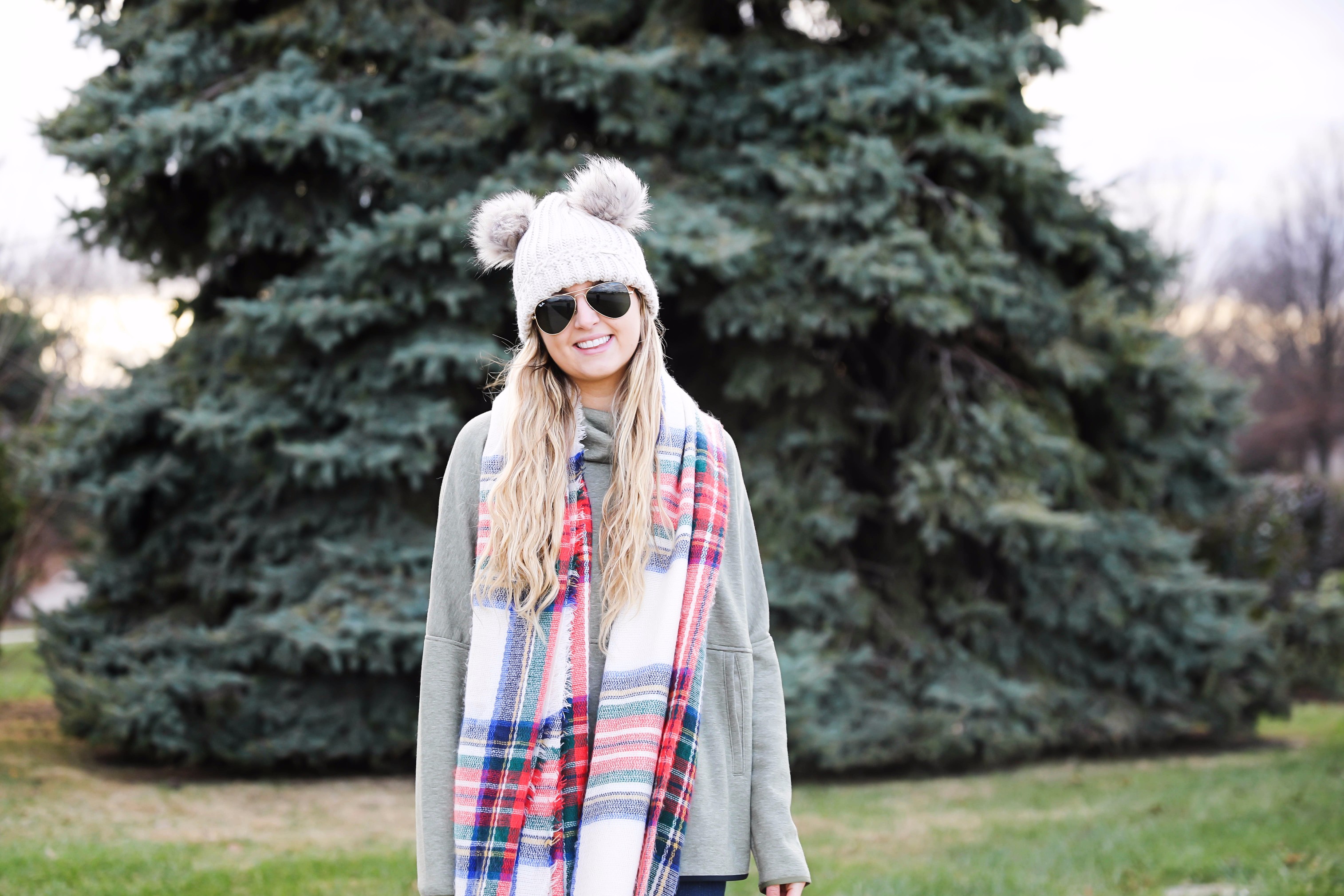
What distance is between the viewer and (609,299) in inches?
77.4

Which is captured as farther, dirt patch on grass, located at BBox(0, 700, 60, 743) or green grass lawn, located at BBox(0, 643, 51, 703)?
green grass lawn, located at BBox(0, 643, 51, 703)

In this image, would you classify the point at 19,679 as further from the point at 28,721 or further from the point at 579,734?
the point at 579,734

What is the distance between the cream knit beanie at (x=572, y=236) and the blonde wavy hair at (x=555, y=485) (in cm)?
8

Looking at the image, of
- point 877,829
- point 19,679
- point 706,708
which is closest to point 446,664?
point 706,708

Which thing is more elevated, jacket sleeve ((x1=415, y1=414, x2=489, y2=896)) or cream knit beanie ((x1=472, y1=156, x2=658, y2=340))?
cream knit beanie ((x1=472, y1=156, x2=658, y2=340))

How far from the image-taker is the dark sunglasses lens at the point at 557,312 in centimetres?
196

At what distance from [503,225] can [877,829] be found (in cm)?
457

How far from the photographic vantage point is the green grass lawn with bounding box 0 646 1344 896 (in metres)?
4.35

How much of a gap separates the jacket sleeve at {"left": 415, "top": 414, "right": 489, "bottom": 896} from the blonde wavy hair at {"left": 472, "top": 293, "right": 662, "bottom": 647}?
79mm

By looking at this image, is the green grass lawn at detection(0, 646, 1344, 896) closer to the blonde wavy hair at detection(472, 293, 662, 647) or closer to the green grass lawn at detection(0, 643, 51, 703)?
the green grass lawn at detection(0, 643, 51, 703)

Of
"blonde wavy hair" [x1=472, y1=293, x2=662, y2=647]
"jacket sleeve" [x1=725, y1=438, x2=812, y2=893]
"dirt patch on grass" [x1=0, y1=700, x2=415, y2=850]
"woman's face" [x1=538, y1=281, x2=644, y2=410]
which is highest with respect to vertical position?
"woman's face" [x1=538, y1=281, x2=644, y2=410]

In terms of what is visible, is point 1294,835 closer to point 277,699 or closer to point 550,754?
point 550,754

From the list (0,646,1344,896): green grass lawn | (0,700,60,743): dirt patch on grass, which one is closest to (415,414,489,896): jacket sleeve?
(0,646,1344,896): green grass lawn

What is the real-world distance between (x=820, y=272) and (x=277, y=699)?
4.28 meters
